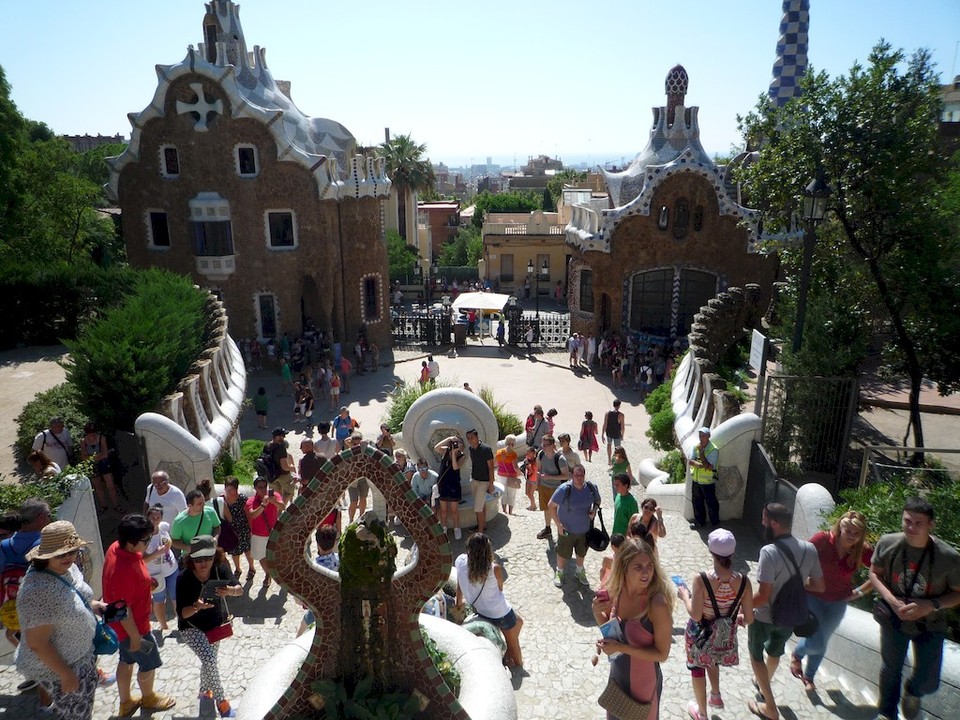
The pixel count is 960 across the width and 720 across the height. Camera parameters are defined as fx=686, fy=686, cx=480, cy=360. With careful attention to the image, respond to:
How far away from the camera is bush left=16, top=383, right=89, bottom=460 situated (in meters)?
10.1

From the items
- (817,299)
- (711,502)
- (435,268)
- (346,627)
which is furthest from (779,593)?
(435,268)

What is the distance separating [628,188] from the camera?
2455cm

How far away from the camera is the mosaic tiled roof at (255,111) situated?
2136 cm

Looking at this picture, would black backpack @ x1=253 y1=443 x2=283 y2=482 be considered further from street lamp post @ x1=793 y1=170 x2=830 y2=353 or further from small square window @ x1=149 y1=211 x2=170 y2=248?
small square window @ x1=149 y1=211 x2=170 y2=248

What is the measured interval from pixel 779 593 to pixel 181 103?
22288mm

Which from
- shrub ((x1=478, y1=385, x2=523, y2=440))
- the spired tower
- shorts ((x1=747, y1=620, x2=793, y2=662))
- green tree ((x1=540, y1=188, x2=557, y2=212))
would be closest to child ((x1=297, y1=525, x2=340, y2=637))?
shorts ((x1=747, y1=620, x2=793, y2=662))

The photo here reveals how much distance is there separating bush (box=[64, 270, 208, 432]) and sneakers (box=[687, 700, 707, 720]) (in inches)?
308

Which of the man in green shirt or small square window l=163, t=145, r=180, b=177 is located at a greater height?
small square window l=163, t=145, r=180, b=177

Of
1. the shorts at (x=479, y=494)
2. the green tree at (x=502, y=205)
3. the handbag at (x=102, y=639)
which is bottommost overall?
the shorts at (x=479, y=494)

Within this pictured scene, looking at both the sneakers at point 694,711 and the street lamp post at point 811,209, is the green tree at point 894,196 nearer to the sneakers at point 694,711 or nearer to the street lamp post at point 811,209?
the street lamp post at point 811,209

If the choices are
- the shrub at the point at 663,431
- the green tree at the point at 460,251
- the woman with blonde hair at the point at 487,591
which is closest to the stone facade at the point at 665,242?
the shrub at the point at 663,431

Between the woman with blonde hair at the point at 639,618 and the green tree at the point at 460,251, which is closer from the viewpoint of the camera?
the woman with blonde hair at the point at 639,618

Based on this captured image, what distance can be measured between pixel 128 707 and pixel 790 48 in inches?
→ 1156

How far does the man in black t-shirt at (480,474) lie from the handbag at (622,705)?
431cm
